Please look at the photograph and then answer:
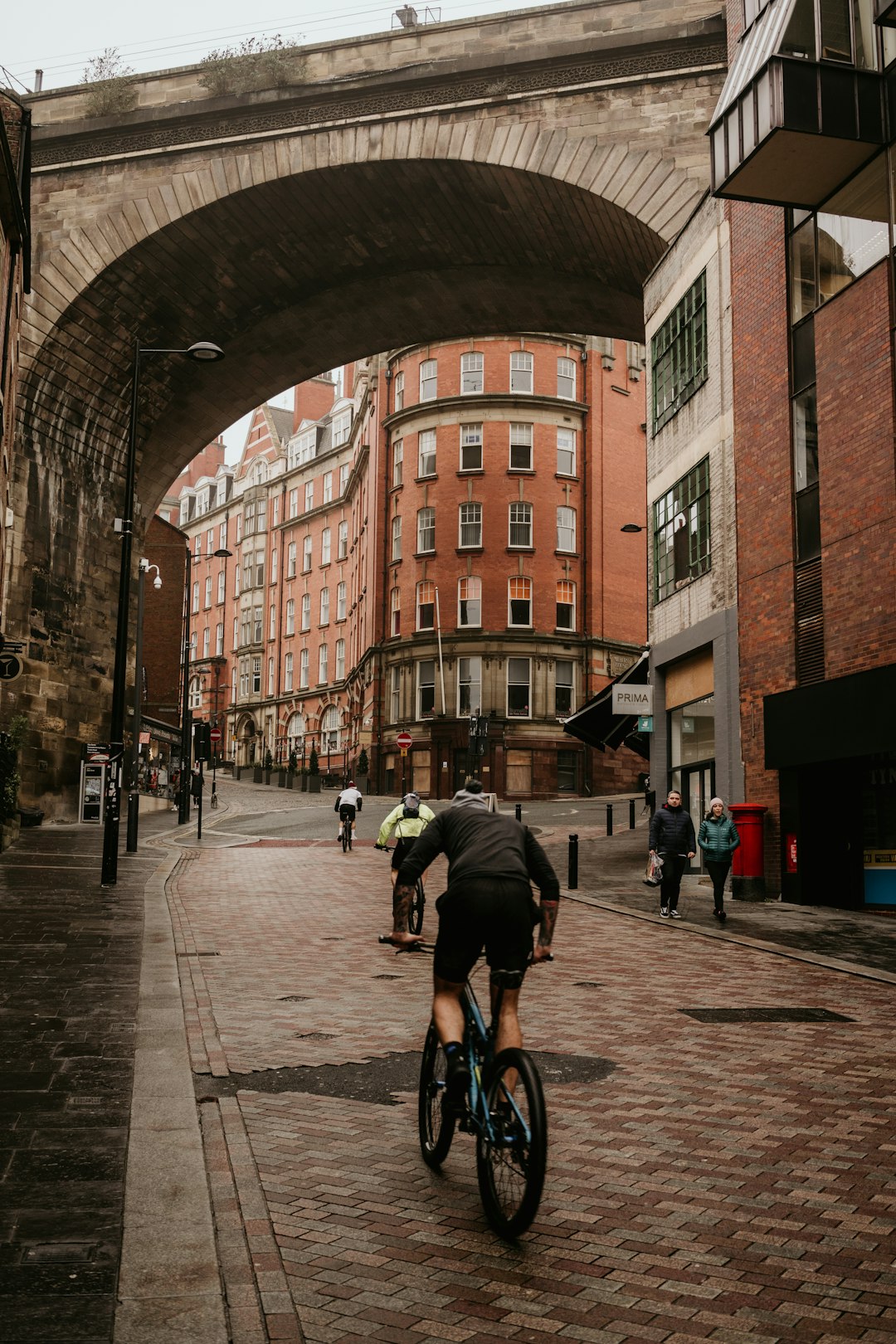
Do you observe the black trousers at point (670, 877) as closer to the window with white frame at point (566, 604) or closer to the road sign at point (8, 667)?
the road sign at point (8, 667)

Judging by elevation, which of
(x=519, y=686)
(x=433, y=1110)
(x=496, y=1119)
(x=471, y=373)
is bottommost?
(x=433, y=1110)

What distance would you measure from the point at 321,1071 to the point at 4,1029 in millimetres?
2080

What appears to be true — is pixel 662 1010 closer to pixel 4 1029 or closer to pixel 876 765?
pixel 4 1029

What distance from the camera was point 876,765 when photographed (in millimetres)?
17812

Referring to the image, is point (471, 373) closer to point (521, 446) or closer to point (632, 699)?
point (521, 446)

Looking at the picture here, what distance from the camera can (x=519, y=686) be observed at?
53812 millimetres

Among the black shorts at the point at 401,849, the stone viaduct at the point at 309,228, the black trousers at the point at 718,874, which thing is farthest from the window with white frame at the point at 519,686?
the black shorts at the point at 401,849

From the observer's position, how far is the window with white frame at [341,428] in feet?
255

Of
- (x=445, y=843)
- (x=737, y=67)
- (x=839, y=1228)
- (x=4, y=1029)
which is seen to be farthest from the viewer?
(x=737, y=67)

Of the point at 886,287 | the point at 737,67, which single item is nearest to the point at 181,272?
the point at 737,67

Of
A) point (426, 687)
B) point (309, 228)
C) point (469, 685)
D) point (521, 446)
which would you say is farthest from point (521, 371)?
point (309, 228)

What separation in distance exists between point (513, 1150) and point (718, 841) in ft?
43.2

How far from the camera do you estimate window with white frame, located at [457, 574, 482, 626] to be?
54.9 metres

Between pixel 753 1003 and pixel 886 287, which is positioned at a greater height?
pixel 886 287
